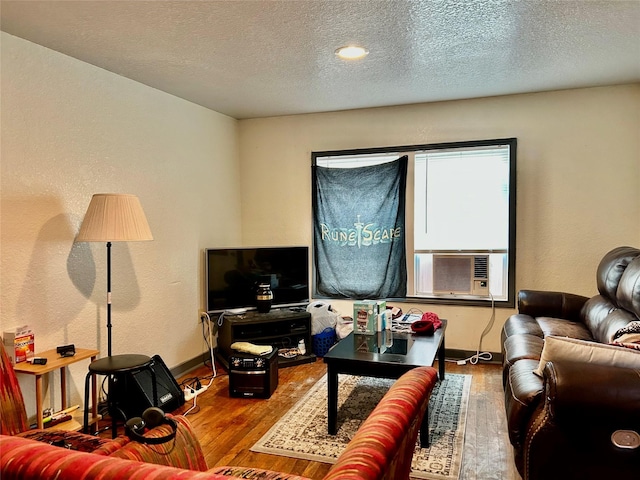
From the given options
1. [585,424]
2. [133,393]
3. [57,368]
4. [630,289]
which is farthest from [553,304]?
[57,368]

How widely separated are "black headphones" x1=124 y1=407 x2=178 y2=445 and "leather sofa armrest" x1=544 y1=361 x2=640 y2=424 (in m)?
1.42

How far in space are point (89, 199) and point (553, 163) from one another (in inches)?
144

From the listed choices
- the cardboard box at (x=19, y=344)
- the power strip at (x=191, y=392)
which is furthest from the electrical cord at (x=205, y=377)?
the cardboard box at (x=19, y=344)

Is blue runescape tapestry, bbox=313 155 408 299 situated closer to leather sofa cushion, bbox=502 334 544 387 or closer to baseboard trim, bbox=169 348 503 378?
baseboard trim, bbox=169 348 503 378

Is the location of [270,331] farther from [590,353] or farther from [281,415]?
[590,353]

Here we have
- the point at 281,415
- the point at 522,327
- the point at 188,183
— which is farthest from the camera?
the point at 188,183

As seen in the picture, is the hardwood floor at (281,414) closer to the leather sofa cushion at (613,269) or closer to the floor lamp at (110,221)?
the leather sofa cushion at (613,269)

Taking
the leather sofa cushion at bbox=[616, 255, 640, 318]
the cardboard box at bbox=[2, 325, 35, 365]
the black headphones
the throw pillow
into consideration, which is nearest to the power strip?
the cardboard box at bbox=[2, 325, 35, 365]

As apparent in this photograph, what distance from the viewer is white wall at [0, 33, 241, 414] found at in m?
2.57

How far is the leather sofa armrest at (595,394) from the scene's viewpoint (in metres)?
1.64

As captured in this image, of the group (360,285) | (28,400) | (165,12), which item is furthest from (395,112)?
(28,400)

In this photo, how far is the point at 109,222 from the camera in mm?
2670

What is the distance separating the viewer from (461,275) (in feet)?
13.6

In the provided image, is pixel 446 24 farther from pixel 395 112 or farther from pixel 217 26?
pixel 395 112
